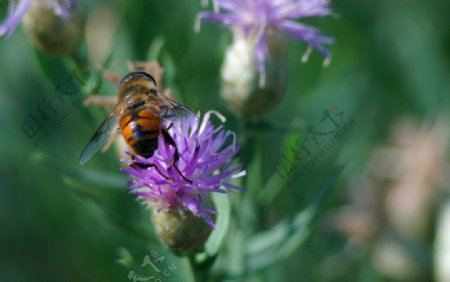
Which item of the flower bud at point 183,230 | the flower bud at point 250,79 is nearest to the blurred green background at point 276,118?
the flower bud at point 250,79

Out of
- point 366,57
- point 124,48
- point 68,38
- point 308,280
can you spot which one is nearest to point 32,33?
point 68,38

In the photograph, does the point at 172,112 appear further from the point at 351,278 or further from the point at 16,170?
the point at 16,170

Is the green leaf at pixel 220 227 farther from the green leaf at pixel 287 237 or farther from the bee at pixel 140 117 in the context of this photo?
the green leaf at pixel 287 237

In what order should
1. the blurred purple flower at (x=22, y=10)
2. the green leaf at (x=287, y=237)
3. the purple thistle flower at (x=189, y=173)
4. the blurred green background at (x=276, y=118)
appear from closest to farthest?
the purple thistle flower at (x=189, y=173)
the blurred purple flower at (x=22, y=10)
the green leaf at (x=287, y=237)
the blurred green background at (x=276, y=118)

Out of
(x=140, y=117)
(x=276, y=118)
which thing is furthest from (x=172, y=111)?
(x=276, y=118)

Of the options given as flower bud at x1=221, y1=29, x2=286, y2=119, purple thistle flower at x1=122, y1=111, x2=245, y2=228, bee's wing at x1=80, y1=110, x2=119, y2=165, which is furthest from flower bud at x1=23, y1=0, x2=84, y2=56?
purple thistle flower at x1=122, y1=111, x2=245, y2=228

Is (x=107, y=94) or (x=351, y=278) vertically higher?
(x=107, y=94)
